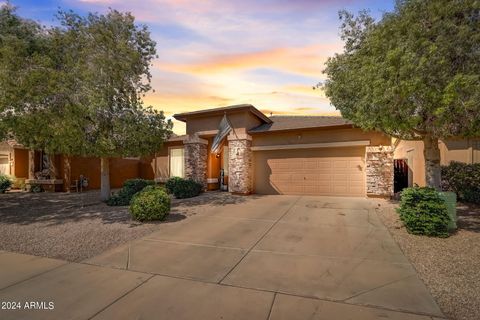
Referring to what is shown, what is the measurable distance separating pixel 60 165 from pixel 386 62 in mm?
20800

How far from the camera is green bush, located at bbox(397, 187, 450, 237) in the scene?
7199 mm

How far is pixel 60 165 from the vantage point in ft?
64.3

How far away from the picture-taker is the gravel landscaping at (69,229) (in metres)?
6.64

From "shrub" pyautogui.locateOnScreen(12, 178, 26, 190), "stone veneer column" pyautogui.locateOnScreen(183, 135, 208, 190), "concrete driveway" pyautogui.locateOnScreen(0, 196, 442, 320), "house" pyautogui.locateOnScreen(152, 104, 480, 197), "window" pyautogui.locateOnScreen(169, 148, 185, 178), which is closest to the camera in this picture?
"concrete driveway" pyautogui.locateOnScreen(0, 196, 442, 320)

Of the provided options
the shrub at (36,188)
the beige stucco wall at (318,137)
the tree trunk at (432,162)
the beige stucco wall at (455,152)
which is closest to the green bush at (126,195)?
the beige stucco wall at (318,137)

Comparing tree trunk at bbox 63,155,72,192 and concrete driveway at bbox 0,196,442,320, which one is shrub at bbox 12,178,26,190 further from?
concrete driveway at bbox 0,196,442,320

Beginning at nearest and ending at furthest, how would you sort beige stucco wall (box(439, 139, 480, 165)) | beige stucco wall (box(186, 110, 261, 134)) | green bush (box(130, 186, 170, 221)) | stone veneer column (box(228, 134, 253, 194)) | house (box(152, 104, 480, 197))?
green bush (box(130, 186, 170, 221)), beige stucco wall (box(439, 139, 480, 165)), house (box(152, 104, 480, 197)), stone veneer column (box(228, 134, 253, 194)), beige stucco wall (box(186, 110, 261, 134))

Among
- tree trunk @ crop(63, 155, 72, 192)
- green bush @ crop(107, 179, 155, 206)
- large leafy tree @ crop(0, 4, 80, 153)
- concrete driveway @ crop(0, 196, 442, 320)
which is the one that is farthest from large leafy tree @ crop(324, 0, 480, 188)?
tree trunk @ crop(63, 155, 72, 192)

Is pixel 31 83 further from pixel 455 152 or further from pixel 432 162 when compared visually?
pixel 455 152

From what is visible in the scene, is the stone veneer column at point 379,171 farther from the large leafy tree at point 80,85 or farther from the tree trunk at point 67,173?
the tree trunk at point 67,173

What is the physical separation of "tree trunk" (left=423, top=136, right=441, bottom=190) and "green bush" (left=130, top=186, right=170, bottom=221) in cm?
866

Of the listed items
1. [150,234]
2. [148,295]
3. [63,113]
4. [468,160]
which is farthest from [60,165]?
[468,160]

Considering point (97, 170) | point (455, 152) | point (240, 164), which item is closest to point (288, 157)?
point (240, 164)

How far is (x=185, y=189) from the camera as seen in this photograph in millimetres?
15273
